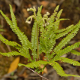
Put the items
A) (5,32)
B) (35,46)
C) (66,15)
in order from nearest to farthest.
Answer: (35,46), (5,32), (66,15)

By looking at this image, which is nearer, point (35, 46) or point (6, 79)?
point (35, 46)

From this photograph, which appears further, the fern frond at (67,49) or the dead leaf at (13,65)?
the dead leaf at (13,65)

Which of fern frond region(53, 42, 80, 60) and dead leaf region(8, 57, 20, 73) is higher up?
dead leaf region(8, 57, 20, 73)

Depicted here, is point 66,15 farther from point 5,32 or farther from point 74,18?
point 5,32

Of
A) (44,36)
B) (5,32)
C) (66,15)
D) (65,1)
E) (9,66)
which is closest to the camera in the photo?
(44,36)

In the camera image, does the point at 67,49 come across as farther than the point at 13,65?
No

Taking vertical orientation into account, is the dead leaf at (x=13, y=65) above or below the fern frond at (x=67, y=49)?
above

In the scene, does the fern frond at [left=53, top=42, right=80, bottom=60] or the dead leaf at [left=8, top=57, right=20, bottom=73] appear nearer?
the fern frond at [left=53, top=42, right=80, bottom=60]

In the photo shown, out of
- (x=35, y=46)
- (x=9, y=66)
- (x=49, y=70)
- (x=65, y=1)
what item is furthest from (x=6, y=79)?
(x=65, y=1)

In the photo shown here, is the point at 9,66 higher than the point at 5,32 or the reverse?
the reverse

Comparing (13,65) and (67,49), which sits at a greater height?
Result: (13,65)

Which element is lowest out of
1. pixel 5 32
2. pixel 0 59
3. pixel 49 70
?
pixel 49 70
